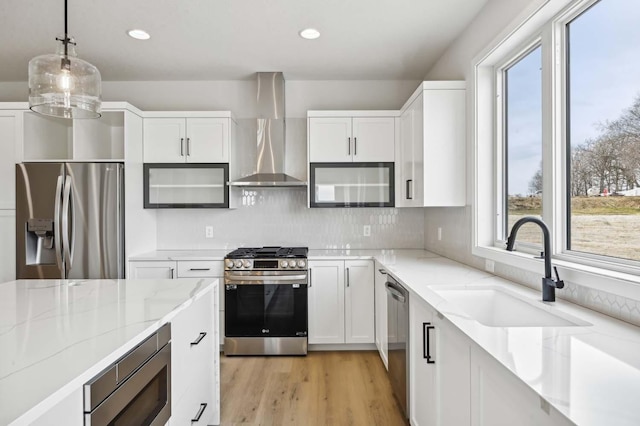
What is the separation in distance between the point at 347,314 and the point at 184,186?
205 centimetres

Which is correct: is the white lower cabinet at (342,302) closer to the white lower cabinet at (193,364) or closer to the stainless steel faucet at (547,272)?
the white lower cabinet at (193,364)

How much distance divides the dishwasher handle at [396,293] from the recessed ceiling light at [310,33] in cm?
201

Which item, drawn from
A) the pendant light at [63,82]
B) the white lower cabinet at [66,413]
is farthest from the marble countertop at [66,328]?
the pendant light at [63,82]

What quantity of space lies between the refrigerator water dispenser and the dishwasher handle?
9.64 feet

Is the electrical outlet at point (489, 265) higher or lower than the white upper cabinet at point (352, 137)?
lower

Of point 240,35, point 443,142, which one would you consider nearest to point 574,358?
point 443,142

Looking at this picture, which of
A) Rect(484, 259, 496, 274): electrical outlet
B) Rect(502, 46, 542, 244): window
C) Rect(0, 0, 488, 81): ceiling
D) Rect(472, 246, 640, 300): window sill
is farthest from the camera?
Rect(0, 0, 488, 81): ceiling

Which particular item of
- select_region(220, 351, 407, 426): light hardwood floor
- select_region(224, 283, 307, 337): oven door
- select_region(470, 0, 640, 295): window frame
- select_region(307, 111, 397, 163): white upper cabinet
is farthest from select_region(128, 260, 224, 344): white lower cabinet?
select_region(470, 0, 640, 295): window frame

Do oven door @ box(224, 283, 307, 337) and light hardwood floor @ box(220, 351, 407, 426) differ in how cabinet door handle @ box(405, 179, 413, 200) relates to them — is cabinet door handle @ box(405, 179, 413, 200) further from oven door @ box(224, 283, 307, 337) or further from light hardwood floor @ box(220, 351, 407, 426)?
light hardwood floor @ box(220, 351, 407, 426)

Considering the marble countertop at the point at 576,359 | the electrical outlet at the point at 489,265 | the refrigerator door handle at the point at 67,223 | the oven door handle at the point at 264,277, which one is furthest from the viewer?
the oven door handle at the point at 264,277

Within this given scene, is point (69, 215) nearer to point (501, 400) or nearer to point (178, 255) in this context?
point (178, 255)

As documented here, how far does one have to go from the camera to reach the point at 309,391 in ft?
8.64

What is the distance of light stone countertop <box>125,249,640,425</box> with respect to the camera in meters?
0.75

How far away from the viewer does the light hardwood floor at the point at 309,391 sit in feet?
7.51
